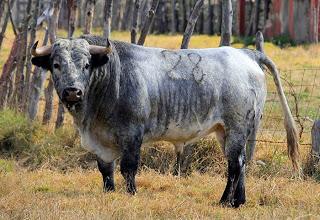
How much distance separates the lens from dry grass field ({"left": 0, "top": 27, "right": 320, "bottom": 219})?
7.12 meters

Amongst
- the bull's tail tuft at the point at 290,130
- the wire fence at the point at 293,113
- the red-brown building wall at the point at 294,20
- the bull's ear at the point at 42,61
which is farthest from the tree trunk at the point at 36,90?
the red-brown building wall at the point at 294,20

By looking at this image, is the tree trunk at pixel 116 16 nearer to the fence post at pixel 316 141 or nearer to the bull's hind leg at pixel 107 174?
the fence post at pixel 316 141

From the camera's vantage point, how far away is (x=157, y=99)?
8.05 m

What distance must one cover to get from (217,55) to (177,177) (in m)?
1.66

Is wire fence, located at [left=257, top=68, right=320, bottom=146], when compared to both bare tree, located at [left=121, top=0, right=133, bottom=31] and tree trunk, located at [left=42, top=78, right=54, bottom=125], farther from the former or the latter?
bare tree, located at [left=121, top=0, right=133, bottom=31]

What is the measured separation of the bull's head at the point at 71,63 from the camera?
24.1ft

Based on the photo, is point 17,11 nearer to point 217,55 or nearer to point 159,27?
A: point 159,27

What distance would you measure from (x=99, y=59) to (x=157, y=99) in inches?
30.3

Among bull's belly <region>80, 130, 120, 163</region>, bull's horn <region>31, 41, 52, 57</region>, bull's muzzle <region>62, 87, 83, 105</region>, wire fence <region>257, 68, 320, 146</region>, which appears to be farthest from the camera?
wire fence <region>257, 68, 320, 146</region>

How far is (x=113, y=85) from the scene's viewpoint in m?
7.85

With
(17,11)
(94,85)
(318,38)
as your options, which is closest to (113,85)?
(94,85)

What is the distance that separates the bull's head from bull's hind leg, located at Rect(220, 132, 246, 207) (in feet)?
5.18

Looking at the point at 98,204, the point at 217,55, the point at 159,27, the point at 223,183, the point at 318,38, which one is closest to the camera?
the point at 98,204

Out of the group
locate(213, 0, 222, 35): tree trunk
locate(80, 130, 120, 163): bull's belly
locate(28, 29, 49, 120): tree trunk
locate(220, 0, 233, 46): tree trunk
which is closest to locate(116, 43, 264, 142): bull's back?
locate(80, 130, 120, 163): bull's belly
